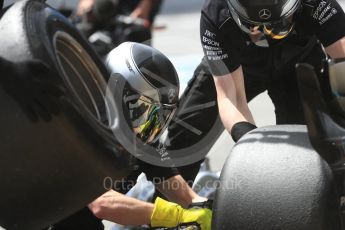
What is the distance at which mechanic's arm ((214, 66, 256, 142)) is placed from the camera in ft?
10.2

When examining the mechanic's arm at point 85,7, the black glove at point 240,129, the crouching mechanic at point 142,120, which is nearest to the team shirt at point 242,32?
the crouching mechanic at point 142,120

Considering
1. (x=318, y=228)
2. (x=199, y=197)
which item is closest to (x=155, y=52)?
(x=199, y=197)

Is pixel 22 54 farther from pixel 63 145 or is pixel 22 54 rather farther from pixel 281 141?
pixel 281 141

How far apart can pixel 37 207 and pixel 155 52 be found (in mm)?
1220

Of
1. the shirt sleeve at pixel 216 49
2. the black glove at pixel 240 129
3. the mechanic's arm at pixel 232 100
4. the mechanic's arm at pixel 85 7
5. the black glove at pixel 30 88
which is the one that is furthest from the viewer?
the mechanic's arm at pixel 85 7

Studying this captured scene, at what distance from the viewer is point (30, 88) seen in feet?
6.31

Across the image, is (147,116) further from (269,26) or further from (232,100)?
(269,26)

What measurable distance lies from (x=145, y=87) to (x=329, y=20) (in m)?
0.77

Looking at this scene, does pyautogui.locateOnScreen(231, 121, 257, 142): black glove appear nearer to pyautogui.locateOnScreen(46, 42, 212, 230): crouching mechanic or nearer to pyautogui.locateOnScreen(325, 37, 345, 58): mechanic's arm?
pyautogui.locateOnScreen(46, 42, 212, 230): crouching mechanic

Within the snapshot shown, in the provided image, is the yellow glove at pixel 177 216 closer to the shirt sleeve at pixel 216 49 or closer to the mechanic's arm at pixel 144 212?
the mechanic's arm at pixel 144 212

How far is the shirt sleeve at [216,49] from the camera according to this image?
10.8 feet

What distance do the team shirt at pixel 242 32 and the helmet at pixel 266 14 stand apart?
0.14 m

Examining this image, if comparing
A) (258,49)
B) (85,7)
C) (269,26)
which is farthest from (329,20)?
(85,7)

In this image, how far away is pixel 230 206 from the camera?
208 centimetres
